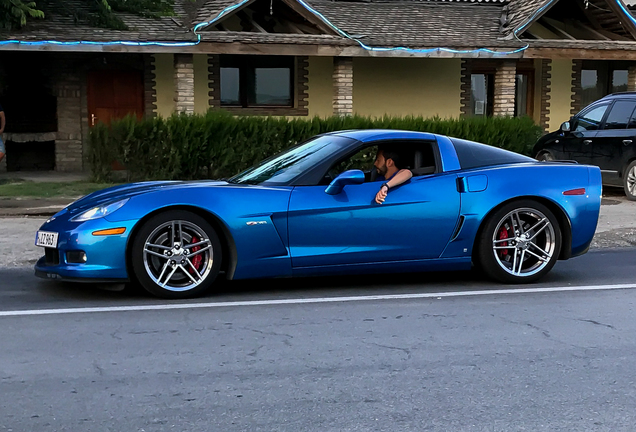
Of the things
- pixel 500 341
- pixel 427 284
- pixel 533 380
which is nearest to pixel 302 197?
pixel 427 284

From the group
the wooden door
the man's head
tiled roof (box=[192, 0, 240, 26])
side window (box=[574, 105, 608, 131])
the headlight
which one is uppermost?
tiled roof (box=[192, 0, 240, 26])

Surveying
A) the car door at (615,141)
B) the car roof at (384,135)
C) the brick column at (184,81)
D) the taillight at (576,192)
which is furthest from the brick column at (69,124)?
the taillight at (576,192)

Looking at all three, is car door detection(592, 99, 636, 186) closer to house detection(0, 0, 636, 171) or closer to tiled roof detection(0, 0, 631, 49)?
house detection(0, 0, 636, 171)

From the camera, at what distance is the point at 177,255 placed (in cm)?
659

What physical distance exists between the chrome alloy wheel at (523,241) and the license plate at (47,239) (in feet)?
11.2

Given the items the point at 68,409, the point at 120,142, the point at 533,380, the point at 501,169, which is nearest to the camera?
the point at 68,409

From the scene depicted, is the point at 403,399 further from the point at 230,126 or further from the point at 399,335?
the point at 230,126

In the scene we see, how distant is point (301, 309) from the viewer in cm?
643

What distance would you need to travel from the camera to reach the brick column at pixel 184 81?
59.2 ft

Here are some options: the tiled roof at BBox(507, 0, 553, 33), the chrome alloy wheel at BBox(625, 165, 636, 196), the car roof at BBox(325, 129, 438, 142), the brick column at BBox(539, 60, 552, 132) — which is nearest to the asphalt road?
the car roof at BBox(325, 129, 438, 142)

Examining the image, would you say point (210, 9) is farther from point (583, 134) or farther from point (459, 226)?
point (459, 226)

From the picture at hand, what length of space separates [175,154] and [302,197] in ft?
29.9

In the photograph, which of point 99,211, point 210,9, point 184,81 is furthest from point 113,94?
point 99,211

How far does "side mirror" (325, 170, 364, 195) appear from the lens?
679cm
